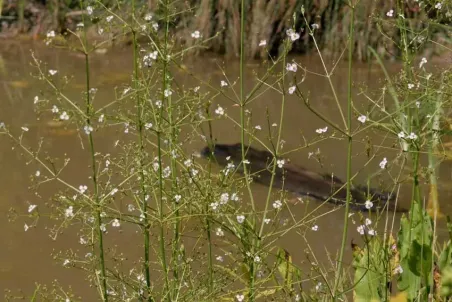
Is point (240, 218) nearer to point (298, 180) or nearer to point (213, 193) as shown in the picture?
point (213, 193)

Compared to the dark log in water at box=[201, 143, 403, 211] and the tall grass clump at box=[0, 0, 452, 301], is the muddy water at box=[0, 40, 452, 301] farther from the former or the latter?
the tall grass clump at box=[0, 0, 452, 301]

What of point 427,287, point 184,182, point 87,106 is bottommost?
point 427,287

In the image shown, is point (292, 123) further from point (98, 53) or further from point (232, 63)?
point (98, 53)

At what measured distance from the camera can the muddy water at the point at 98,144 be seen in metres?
A: 3.61

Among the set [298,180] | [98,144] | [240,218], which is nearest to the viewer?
[240,218]

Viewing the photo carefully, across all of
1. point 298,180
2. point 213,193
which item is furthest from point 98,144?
point 213,193

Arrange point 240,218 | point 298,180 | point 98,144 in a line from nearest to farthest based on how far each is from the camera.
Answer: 1. point 240,218
2. point 298,180
3. point 98,144

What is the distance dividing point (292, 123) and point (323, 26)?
131cm

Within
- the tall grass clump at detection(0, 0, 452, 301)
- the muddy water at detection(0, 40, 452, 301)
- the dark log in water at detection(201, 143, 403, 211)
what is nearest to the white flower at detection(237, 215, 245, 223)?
the tall grass clump at detection(0, 0, 452, 301)

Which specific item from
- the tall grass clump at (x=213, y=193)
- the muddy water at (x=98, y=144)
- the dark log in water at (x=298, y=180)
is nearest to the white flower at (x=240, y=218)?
the tall grass clump at (x=213, y=193)

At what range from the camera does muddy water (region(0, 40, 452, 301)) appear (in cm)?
361

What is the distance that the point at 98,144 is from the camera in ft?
15.2

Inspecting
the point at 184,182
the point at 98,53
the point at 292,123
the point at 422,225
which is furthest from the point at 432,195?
the point at 98,53

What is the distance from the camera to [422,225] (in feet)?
8.56
